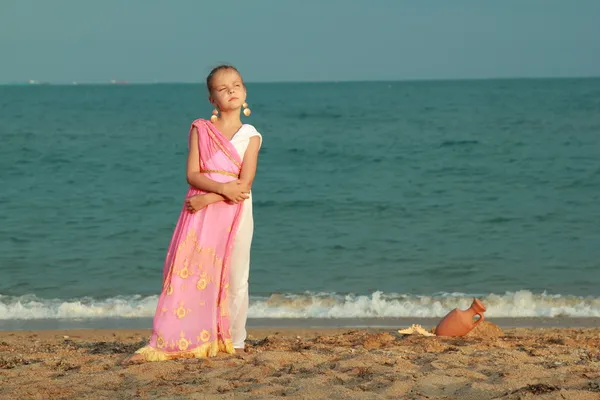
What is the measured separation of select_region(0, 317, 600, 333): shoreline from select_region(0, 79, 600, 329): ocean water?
17 cm

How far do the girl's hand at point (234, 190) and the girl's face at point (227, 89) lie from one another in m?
0.45

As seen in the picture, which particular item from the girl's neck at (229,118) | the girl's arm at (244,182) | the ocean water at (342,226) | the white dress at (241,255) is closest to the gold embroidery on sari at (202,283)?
the white dress at (241,255)

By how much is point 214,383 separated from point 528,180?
51.1 ft

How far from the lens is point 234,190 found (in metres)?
4.89

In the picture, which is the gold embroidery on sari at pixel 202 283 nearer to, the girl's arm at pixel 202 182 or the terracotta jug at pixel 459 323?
the girl's arm at pixel 202 182

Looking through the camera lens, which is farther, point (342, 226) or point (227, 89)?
point (342, 226)

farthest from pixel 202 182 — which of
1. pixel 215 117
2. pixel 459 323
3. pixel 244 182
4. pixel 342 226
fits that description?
pixel 342 226

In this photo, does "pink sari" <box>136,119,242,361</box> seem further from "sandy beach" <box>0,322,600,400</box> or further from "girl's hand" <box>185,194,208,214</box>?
"sandy beach" <box>0,322,600,400</box>

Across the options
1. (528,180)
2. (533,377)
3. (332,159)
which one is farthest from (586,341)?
(332,159)

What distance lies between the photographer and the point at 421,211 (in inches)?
603

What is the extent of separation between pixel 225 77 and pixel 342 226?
9.04m

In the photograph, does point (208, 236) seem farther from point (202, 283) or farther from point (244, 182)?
point (244, 182)

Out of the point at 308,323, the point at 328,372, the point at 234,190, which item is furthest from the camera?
the point at 308,323

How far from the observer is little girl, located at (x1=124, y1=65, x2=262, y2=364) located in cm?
495
